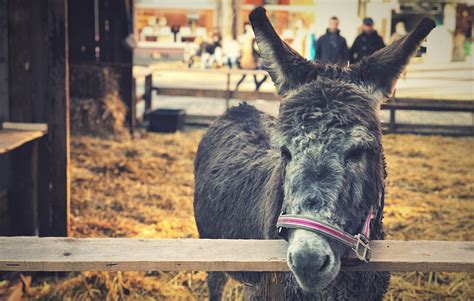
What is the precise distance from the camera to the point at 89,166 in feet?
30.4

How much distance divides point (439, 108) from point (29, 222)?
32.2 feet

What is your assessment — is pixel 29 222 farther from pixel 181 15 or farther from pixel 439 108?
pixel 181 15

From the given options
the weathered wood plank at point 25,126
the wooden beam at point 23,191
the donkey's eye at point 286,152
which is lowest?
the wooden beam at point 23,191

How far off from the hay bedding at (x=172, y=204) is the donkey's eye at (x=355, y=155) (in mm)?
2700

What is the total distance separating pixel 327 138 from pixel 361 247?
1.57ft

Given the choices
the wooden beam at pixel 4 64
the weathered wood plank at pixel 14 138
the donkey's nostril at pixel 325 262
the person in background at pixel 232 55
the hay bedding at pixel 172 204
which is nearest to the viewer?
the donkey's nostril at pixel 325 262

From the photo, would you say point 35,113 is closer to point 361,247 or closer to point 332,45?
point 361,247

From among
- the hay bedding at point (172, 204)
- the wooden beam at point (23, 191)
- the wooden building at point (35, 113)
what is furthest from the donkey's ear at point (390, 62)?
the wooden beam at point (23, 191)

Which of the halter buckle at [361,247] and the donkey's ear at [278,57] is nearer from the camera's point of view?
the halter buckle at [361,247]

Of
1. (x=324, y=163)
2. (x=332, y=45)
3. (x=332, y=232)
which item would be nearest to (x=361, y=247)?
(x=332, y=232)

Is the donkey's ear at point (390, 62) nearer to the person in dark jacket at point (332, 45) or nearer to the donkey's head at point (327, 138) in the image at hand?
the donkey's head at point (327, 138)

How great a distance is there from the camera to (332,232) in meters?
2.40

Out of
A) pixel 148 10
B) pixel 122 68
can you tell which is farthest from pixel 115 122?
pixel 148 10

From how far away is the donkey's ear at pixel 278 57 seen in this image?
2.95 metres
